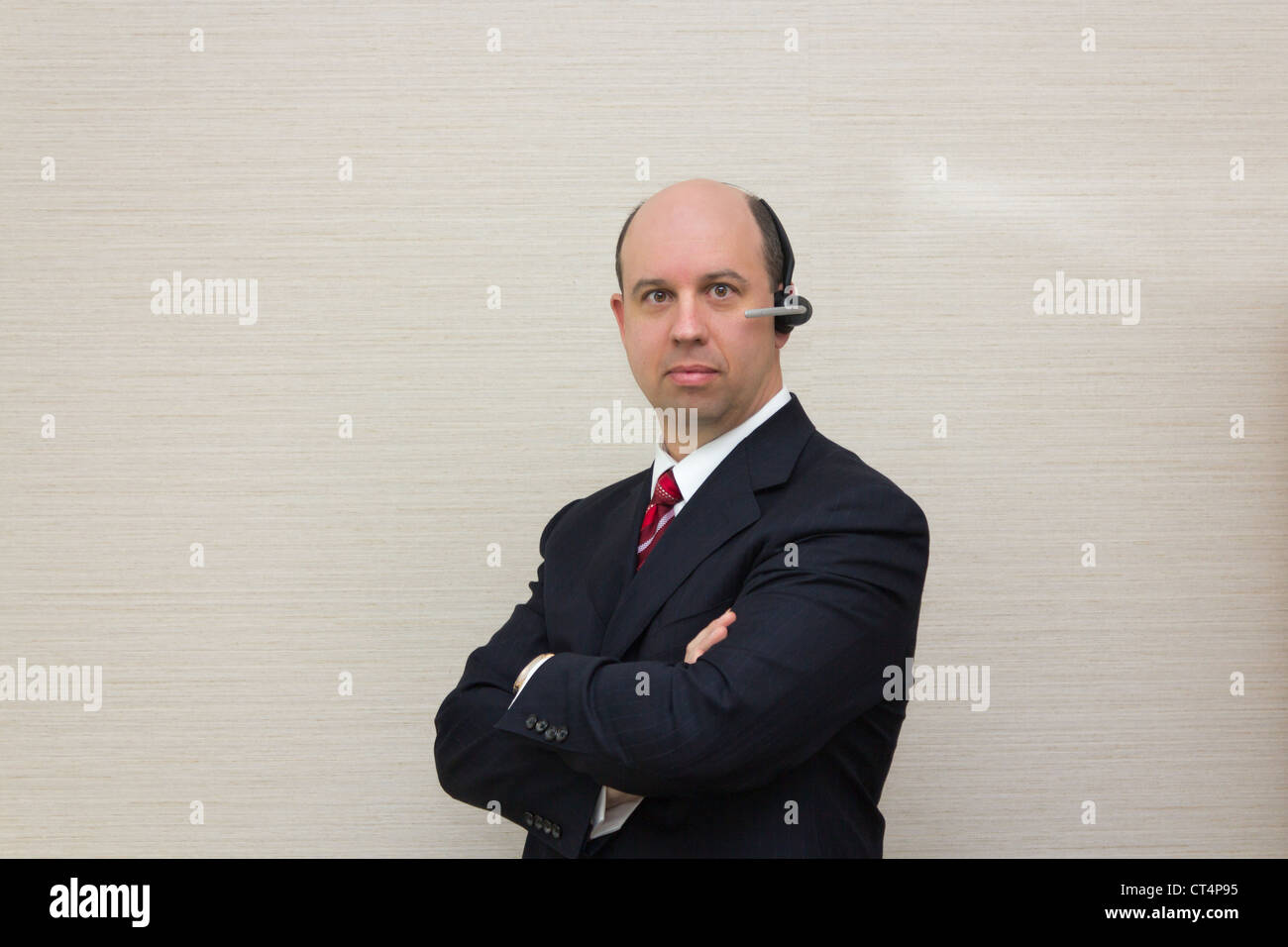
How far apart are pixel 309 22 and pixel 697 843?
1.95 metres

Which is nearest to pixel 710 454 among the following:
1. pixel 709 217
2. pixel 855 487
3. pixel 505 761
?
pixel 855 487

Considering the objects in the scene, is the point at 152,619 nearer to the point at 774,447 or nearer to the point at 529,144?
the point at 529,144

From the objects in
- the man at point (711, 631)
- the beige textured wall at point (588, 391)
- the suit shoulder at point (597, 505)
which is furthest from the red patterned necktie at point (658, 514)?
the beige textured wall at point (588, 391)

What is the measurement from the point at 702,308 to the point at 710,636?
47 cm

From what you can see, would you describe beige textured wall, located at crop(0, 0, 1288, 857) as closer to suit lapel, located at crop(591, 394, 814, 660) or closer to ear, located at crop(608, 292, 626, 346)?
ear, located at crop(608, 292, 626, 346)

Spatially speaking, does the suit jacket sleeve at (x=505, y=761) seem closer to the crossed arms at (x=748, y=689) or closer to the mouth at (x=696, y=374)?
the crossed arms at (x=748, y=689)

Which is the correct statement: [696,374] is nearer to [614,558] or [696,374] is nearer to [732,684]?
[614,558]

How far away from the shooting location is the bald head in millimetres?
1550

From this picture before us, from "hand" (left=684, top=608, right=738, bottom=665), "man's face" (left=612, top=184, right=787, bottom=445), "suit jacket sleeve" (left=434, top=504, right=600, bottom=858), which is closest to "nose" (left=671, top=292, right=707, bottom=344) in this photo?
"man's face" (left=612, top=184, right=787, bottom=445)

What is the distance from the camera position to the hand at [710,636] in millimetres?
1365

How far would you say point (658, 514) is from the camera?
1.63 meters

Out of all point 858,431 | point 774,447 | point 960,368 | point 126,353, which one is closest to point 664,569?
point 774,447

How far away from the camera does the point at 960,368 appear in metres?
2.36

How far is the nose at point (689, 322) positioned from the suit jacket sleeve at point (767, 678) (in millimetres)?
292
